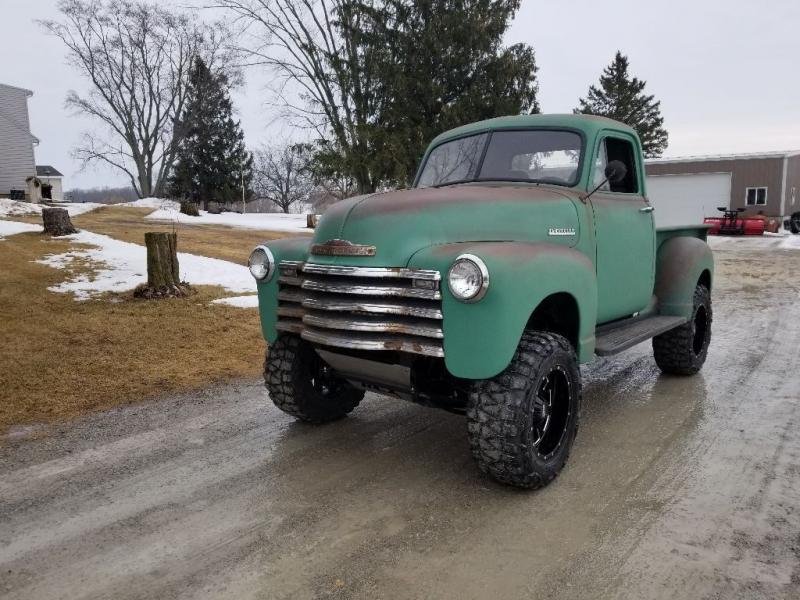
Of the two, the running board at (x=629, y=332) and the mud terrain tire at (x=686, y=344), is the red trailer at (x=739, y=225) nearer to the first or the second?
the mud terrain tire at (x=686, y=344)

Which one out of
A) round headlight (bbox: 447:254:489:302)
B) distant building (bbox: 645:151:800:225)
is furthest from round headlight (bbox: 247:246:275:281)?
distant building (bbox: 645:151:800:225)

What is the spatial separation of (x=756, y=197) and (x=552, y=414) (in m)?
35.5

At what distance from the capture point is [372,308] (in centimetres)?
321

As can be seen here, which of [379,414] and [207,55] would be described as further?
[207,55]

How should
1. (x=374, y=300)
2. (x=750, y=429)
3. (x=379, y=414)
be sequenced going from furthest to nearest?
(x=379, y=414), (x=750, y=429), (x=374, y=300)

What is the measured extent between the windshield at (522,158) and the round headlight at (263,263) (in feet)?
4.69

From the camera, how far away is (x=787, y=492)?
10.7ft

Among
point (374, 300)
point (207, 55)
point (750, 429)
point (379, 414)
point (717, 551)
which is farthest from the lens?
point (207, 55)

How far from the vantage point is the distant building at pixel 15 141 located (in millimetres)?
34688

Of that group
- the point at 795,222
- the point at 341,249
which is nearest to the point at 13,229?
the point at 341,249

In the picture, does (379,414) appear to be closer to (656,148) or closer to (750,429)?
(750,429)

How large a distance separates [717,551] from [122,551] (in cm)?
264

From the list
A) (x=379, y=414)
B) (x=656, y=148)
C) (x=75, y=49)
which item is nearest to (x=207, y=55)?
(x=75, y=49)

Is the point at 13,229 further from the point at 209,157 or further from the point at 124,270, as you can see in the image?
the point at 209,157
